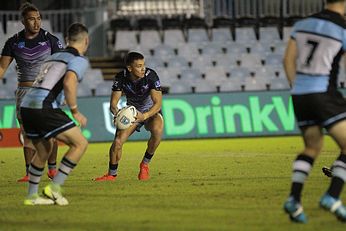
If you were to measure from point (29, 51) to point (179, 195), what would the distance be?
363 cm

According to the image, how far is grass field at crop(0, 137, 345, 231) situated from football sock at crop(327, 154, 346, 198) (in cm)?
25

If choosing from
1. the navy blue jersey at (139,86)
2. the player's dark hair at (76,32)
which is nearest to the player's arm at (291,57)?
the player's dark hair at (76,32)

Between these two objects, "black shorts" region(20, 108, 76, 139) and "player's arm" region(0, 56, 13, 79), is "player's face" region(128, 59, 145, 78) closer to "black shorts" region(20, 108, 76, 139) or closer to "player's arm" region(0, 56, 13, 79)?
"player's arm" region(0, 56, 13, 79)

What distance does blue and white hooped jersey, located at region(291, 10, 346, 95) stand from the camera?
9.24 meters

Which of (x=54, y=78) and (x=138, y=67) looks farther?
(x=138, y=67)

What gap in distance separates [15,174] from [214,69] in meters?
15.2

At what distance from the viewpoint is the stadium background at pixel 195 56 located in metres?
25.8

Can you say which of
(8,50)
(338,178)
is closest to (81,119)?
(338,178)

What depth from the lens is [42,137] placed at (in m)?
10.7

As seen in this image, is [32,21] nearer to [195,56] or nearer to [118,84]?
[118,84]

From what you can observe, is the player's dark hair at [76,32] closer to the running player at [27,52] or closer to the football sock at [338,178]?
the football sock at [338,178]

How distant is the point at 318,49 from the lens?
926 cm

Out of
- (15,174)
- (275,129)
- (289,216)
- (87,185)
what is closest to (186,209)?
(289,216)

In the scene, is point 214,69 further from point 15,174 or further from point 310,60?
point 310,60
